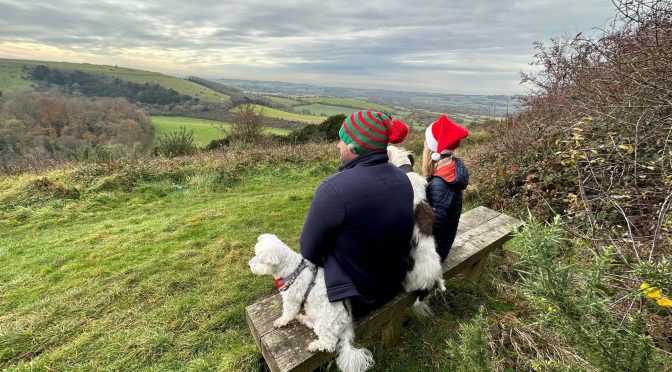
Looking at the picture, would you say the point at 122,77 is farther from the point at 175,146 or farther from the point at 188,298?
the point at 188,298

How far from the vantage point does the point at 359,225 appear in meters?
2.00

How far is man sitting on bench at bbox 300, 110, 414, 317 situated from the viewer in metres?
1.95

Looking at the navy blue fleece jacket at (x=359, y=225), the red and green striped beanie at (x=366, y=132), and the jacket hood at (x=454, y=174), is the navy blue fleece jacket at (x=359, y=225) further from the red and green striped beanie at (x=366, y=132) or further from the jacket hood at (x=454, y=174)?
the jacket hood at (x=454, y=174)

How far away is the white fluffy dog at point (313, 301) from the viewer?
2.12 metres

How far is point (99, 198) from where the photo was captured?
725 centimetres

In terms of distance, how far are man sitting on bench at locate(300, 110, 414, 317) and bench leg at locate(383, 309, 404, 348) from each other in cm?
59

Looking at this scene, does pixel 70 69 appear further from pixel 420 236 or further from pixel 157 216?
pixel 420 236

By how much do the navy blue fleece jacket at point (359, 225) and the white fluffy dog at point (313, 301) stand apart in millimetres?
98

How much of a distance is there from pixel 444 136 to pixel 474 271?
1825 mm

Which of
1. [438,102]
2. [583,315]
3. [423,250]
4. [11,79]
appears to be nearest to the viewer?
[583,315]

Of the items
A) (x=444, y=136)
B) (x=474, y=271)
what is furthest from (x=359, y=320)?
(x=474, y=271)

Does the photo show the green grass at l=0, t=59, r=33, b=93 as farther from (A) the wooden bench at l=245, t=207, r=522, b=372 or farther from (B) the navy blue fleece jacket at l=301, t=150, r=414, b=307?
(B) the navy blue fleece jacket at l=301, t=150, r=414, b=307

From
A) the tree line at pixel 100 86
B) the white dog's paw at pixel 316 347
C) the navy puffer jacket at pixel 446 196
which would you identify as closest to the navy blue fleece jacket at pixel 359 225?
the white dog's paw at pixel 316 347

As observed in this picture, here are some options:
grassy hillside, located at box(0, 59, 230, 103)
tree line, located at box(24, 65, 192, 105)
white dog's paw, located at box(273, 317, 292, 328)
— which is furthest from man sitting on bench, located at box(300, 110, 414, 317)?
tree line, located at box(24, 65, 192, 105)
